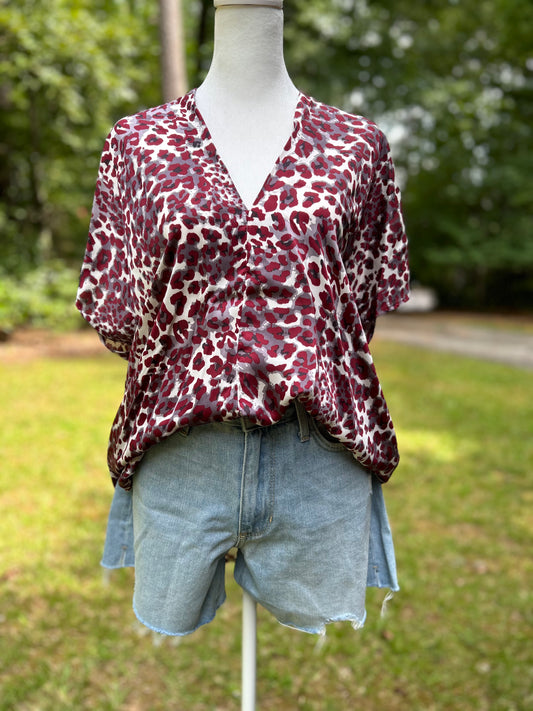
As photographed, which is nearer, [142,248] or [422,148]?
[142,248]

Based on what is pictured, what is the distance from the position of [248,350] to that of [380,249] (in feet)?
1.28

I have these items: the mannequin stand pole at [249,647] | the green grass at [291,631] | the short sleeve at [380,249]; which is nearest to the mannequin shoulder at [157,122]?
the short sleeve at [380,249]

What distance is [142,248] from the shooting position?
119 cm

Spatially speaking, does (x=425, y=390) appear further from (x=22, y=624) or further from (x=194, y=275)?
(x=194, y=275)

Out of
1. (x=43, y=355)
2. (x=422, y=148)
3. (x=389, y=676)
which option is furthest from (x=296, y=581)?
(x=422, y=148)

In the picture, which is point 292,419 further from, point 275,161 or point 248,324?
point 275,161

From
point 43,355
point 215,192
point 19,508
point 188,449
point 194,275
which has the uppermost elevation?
point 215,192

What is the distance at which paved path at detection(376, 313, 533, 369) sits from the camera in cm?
916

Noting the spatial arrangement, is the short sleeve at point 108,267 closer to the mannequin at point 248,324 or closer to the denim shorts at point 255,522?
the mannequin at point 248,324

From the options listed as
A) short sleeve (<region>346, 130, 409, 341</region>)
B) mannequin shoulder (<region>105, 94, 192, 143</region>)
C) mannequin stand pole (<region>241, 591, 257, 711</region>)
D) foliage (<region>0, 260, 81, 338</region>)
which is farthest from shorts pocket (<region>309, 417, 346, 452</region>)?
foliage (<region>0, 260, 81, 338</region>)

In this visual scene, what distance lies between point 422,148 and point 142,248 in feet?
50.3

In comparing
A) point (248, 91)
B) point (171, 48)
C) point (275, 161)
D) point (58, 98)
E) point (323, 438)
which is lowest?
point (323, 438)

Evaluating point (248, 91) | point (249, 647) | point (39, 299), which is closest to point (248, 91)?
point (248, 91)

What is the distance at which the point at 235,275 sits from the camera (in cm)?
114
